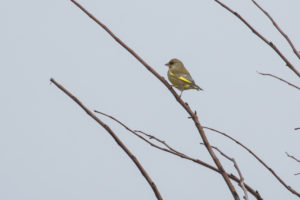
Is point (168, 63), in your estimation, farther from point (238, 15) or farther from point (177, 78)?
point (238, 15)

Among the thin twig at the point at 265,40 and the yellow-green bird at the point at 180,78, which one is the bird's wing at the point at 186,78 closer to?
the yellow-green bird at the point at 180,78

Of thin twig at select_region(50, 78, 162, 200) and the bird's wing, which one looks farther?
the bird's wing

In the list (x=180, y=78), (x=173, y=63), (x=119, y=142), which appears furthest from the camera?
(x=173, y=63)

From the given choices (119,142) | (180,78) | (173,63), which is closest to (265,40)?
(119,142)

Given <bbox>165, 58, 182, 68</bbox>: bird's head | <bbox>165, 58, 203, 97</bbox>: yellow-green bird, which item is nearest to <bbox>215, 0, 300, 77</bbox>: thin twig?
<bbox>165, 58, 203, 97</bbox>: yellow-green bird

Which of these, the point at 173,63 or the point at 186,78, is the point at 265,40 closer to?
the point at 186,78

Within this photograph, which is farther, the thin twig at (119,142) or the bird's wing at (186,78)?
the bird's wing at (186,78)

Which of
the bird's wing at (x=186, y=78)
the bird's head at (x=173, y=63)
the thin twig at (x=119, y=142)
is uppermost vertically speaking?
the bird's head at (x=173, y=63)

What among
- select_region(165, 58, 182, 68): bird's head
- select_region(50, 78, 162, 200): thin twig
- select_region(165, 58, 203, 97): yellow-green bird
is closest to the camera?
select_region(50, 78, 162, 200): thin twig

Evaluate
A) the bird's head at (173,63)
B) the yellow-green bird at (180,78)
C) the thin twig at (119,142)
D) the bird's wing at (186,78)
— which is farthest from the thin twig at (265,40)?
the bird's head at (173,63)

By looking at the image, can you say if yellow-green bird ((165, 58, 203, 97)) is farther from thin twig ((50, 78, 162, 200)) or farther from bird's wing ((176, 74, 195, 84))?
thin twig ((50, 78, 162, 200))

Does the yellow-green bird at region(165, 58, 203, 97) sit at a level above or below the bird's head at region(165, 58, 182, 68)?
below

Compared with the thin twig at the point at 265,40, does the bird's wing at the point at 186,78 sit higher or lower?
higher

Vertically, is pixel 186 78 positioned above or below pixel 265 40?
above
